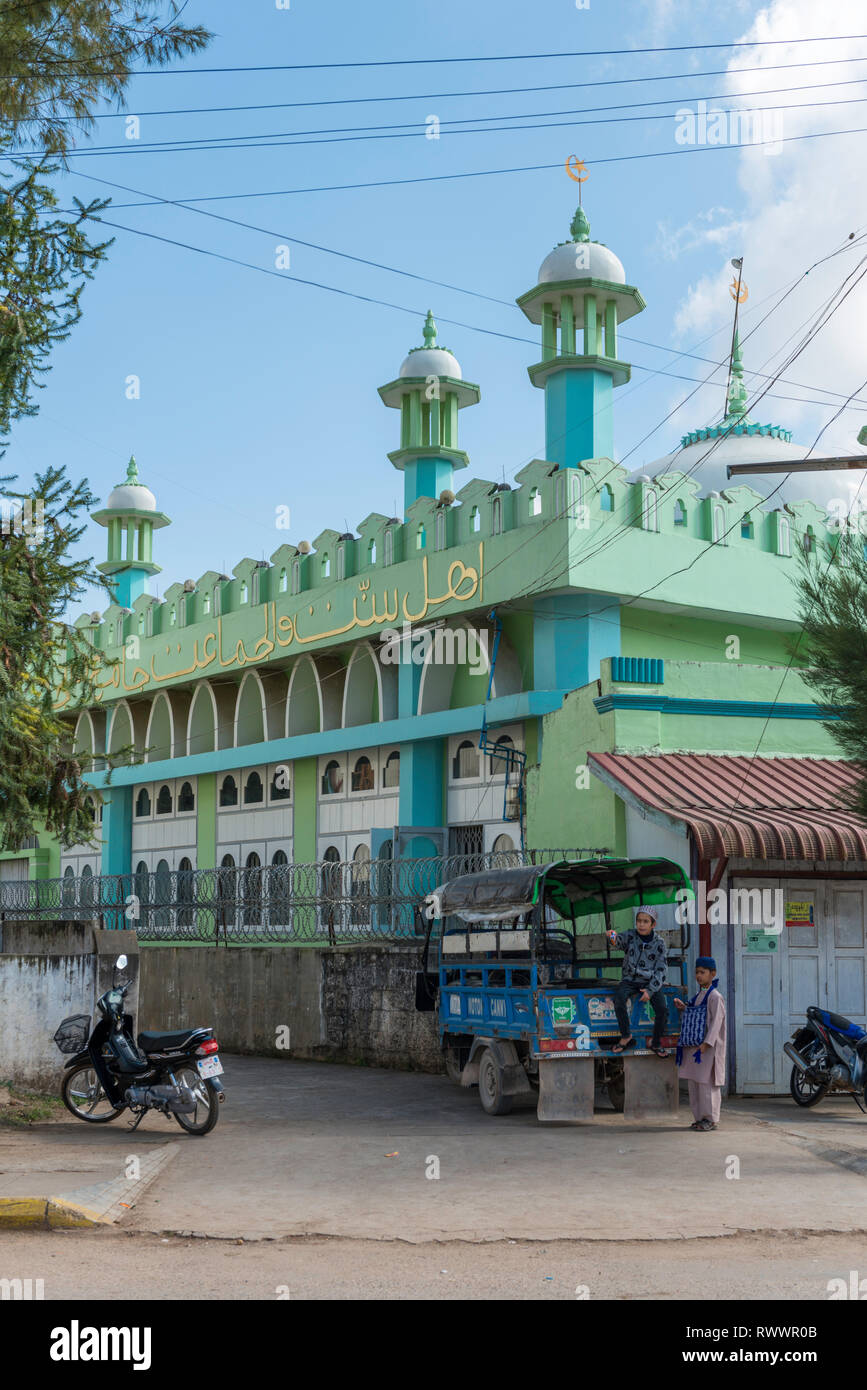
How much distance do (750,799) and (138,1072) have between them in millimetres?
7409

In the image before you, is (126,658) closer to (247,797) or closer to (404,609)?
(247,797)

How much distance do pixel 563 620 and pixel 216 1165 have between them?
12.5m

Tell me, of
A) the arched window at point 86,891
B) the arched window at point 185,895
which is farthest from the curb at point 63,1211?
the arched window at point 86,891

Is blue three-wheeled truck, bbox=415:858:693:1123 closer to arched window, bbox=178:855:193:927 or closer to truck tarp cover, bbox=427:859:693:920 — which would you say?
truck tarp cover, bbox=427:859:693:920

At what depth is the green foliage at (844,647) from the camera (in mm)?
12508

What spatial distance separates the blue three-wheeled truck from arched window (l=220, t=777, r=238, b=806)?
15063 mm

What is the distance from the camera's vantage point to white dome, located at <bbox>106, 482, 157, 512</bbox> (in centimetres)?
3788

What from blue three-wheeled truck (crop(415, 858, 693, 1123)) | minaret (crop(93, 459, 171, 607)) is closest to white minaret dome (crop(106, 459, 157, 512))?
minaret (crop(93, 459, 171, 607))

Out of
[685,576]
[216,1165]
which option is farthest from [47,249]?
[685,576]

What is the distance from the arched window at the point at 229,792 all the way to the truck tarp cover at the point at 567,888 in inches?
610

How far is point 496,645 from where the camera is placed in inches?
928

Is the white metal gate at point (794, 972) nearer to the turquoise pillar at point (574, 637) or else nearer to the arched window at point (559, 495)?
the turquoise pillar at point (574, 637)

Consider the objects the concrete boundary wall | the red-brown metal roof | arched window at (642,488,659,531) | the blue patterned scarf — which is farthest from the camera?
arched window at (642,488,659,531)

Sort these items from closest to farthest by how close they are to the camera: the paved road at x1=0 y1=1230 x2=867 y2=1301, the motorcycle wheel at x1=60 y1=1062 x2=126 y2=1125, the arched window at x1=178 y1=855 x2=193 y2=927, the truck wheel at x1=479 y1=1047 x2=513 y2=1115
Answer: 1. the paved road at x1=0 y1=1230 x2=867 y2=1301
2. the motorcycle wheel at x1=60 y1=1062 x2=126 y2=1125
3. the truck wheel at x1=479 y1=1047 x2=513 y2=1115
4. the arched window at x1=178 y1=855 x2=193 y2=927
